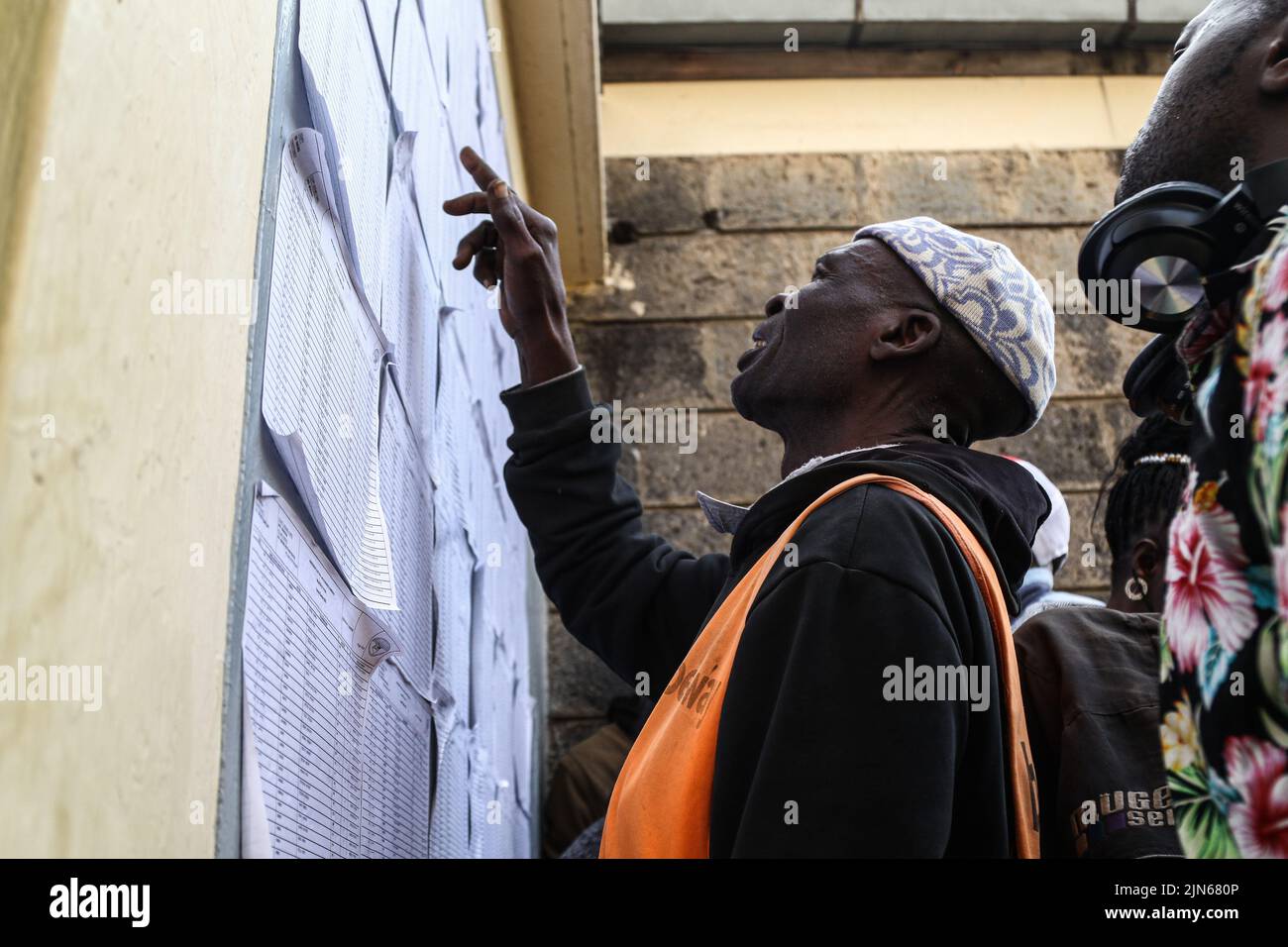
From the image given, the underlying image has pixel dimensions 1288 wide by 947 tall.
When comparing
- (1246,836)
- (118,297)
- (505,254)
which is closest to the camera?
(118,297)

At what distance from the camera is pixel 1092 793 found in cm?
140

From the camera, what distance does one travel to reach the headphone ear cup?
111 cm

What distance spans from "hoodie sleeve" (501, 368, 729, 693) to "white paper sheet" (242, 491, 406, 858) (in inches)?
32.1

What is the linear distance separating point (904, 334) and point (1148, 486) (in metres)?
0.81

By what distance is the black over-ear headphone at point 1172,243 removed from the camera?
0.96m

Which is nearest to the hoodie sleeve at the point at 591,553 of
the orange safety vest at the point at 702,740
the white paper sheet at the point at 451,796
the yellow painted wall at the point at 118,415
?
the white paper sheet at the point at 451,796

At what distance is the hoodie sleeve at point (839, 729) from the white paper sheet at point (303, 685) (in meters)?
0.33

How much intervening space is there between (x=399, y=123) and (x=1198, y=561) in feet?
3.36

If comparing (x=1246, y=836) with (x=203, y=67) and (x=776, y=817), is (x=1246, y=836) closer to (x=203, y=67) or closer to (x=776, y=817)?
(x=776, y=817)

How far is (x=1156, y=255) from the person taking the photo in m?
1.18

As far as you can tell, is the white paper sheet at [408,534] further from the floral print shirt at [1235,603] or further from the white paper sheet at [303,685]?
the floral print shirt at [1235,603]

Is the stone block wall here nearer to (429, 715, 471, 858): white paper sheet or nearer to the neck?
(429, 715, 471, 858): white paper sheet
